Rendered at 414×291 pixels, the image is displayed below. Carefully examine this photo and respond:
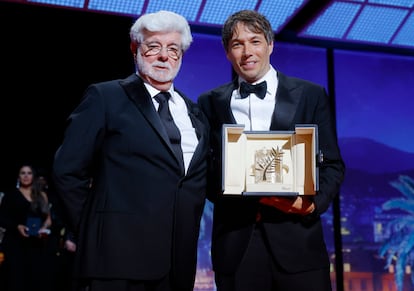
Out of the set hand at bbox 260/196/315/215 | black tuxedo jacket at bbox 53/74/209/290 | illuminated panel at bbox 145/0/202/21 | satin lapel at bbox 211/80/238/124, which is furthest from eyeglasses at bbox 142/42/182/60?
illuminated panel at bbox 145/0/202/21

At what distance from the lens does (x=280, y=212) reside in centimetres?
212

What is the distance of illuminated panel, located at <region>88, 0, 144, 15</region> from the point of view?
4523 millimetres

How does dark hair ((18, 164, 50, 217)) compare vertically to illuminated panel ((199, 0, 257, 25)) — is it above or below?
below

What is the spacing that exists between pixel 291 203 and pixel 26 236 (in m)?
3.99

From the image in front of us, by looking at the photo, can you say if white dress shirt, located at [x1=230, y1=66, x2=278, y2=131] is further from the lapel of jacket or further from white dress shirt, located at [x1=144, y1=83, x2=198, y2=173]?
the lapel of jacket

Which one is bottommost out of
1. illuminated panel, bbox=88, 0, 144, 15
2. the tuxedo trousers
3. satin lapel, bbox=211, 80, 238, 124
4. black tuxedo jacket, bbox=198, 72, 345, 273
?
the tuxedo trousers

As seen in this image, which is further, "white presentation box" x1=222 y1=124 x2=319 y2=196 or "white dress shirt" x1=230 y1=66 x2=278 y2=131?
"white dress shirt" x1=230 y1=66 x2=278 y2=131

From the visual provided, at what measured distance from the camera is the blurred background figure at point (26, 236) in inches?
211

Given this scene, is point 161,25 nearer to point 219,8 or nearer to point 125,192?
point 125,192

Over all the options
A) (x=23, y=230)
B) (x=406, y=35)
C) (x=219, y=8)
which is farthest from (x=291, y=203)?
(x=23, y=230)

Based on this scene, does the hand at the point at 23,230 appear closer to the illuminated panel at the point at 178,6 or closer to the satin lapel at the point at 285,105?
the illuminated panel at the point at 178,6

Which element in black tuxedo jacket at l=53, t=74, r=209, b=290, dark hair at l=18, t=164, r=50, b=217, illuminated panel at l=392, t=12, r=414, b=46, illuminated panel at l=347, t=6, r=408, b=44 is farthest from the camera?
dark hair at l=18, t=164, r=50, b=217

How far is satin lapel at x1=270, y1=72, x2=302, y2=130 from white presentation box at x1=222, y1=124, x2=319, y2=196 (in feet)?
0.41

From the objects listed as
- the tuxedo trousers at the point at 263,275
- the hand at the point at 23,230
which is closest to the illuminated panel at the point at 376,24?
the tuxedo trousers at the point at 263,275
